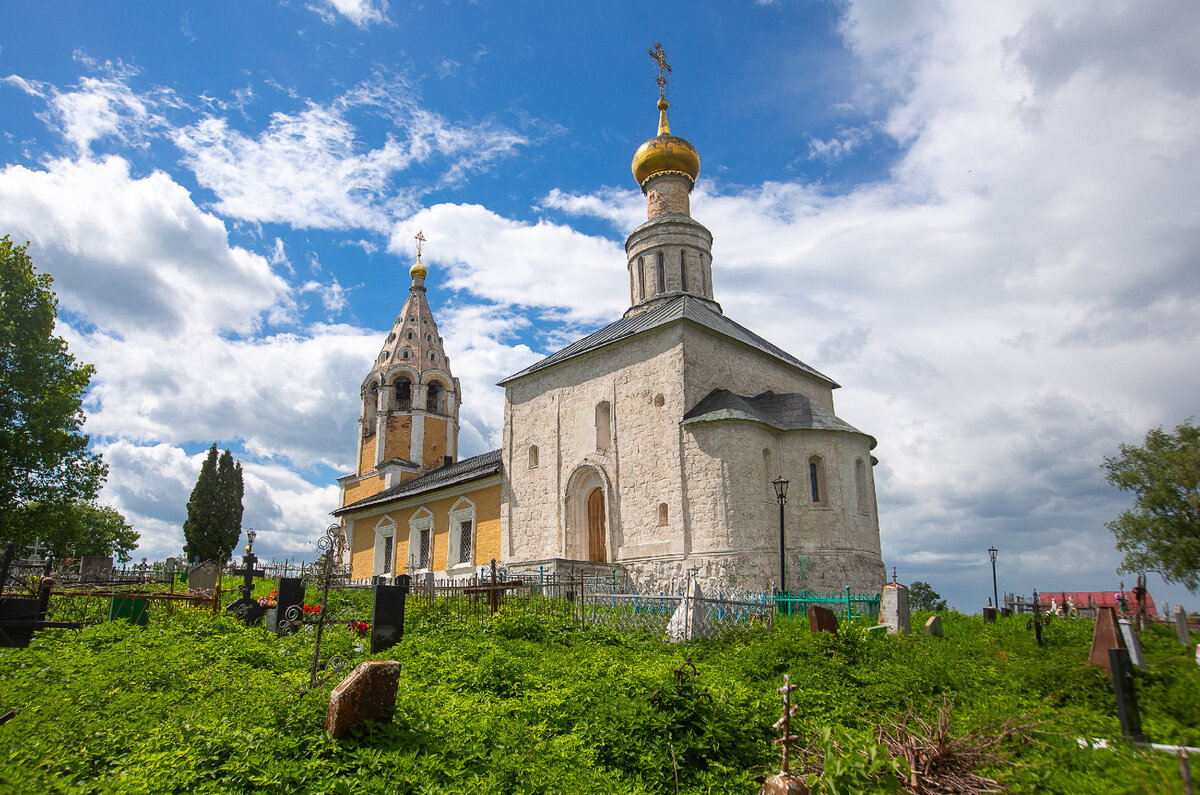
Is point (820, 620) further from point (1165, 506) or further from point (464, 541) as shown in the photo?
point (1165, 506)

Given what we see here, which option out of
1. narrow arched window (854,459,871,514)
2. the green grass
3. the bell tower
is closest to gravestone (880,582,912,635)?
the green grass

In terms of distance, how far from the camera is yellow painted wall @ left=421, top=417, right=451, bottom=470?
3127 centimetres

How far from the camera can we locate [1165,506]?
27.9 m

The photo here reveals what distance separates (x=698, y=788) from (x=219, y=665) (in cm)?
543

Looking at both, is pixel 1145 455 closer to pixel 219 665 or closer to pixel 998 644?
pixel 998 644

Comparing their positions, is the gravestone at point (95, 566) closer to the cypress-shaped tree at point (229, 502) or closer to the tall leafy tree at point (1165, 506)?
the cypress-shaped tree at point (229, 502)

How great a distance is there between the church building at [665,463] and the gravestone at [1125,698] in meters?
11.5

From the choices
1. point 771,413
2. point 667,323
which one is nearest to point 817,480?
point 771,413

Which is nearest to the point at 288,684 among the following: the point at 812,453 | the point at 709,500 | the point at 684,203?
the point at 709,500

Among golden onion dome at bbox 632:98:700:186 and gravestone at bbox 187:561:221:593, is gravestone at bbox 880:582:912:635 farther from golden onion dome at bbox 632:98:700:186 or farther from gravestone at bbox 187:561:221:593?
gravestone at bbox 187:561:221:593

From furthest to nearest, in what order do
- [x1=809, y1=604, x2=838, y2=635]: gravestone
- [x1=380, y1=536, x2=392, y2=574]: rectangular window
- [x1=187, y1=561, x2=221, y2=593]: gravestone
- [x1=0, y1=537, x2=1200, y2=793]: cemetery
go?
[x1=380, y1=536, x2=392, y2=574]: rectangular window, [x1=187, y1=561, x2=221, y2=593]: gravestone, [x1=809, y1=604, x2=838, y2=635]: gravestone, [x1=0, y1=537, x2=1200, y2=793]: cemetery

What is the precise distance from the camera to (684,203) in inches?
973

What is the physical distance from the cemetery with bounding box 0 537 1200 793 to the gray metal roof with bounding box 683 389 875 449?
7307 millimetres

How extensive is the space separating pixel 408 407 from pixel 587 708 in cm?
2660
